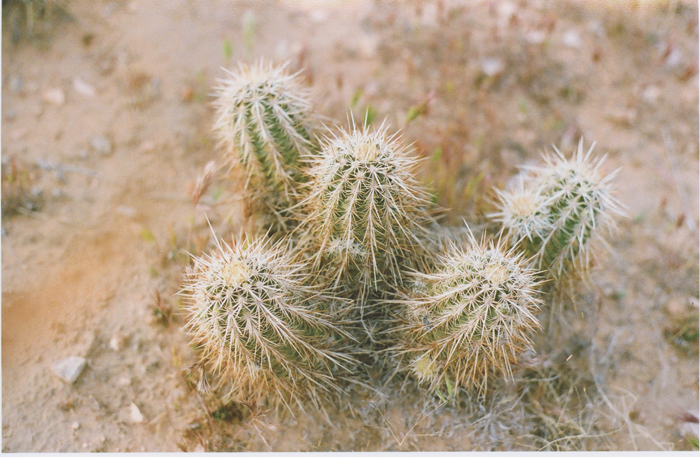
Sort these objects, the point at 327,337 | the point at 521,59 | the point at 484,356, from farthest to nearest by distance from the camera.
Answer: the point at 521,59, the point at 327,337, the point at 484,356

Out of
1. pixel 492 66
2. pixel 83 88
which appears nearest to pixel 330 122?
pixel 492 66

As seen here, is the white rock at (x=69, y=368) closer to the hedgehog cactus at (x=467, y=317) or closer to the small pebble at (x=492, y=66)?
the hedgehog cactus at (x=467, y=317)

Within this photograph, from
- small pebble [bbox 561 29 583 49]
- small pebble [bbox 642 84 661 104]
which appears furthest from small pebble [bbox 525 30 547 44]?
small pebble [bbox 642 84 661 104]

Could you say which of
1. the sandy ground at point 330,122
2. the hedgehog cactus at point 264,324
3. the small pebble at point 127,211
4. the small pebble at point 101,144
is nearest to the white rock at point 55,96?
the sandy ground at point 330,122

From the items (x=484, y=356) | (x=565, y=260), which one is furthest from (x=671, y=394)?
(x=484, y=356)

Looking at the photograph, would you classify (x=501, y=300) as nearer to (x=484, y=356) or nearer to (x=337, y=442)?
(x=484, y=356)

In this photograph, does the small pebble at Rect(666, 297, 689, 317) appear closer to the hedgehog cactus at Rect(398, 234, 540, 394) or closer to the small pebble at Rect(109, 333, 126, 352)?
the hedgehog cactus at Rect(398, 234, 540, 394)
